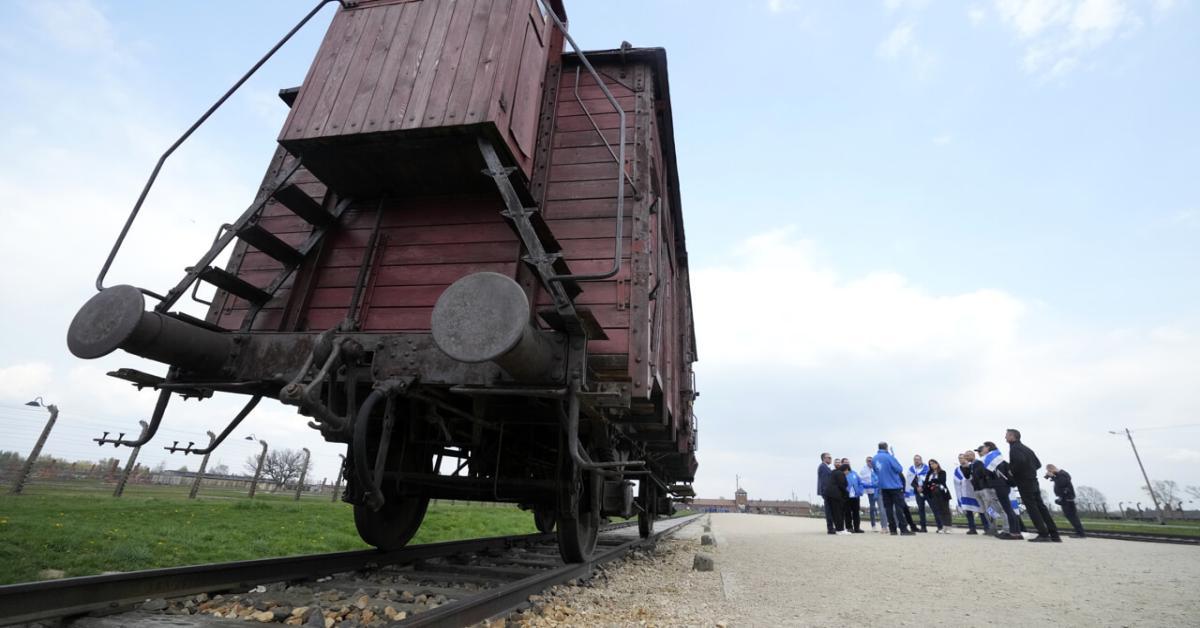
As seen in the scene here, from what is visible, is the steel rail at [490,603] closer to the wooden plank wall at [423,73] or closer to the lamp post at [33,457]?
the wooden plank wall at [423,73]

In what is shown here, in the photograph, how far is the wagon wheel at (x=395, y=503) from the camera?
428 cm

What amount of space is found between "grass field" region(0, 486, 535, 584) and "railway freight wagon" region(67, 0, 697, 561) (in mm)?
1793

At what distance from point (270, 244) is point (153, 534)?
380cm

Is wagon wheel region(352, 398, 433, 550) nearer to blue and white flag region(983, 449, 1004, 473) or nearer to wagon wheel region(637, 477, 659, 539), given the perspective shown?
wagon wheel region(637, 477, 659, 539)

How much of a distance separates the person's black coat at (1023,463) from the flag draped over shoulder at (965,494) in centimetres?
251

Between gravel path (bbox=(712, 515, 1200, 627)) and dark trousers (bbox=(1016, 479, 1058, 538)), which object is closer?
gravel path (bbox=(712, 515, 1200, 627))

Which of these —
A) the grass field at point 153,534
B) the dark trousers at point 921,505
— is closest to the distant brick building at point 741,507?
the dark trousers at point 921,505

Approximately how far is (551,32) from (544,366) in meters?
3.55

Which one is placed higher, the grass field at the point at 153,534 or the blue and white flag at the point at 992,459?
the blue and white flag at the point at 992,459

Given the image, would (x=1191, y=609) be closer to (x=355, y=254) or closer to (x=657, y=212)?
(x=657, y=212)

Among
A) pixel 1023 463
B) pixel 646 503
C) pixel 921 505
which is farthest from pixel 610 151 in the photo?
pixel 921 505

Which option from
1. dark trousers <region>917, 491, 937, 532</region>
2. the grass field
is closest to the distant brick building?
dark trousers <region>917, 491, 937, 532</region>

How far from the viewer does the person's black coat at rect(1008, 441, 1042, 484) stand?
7359 mm

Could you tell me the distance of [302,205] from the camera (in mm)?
4062
